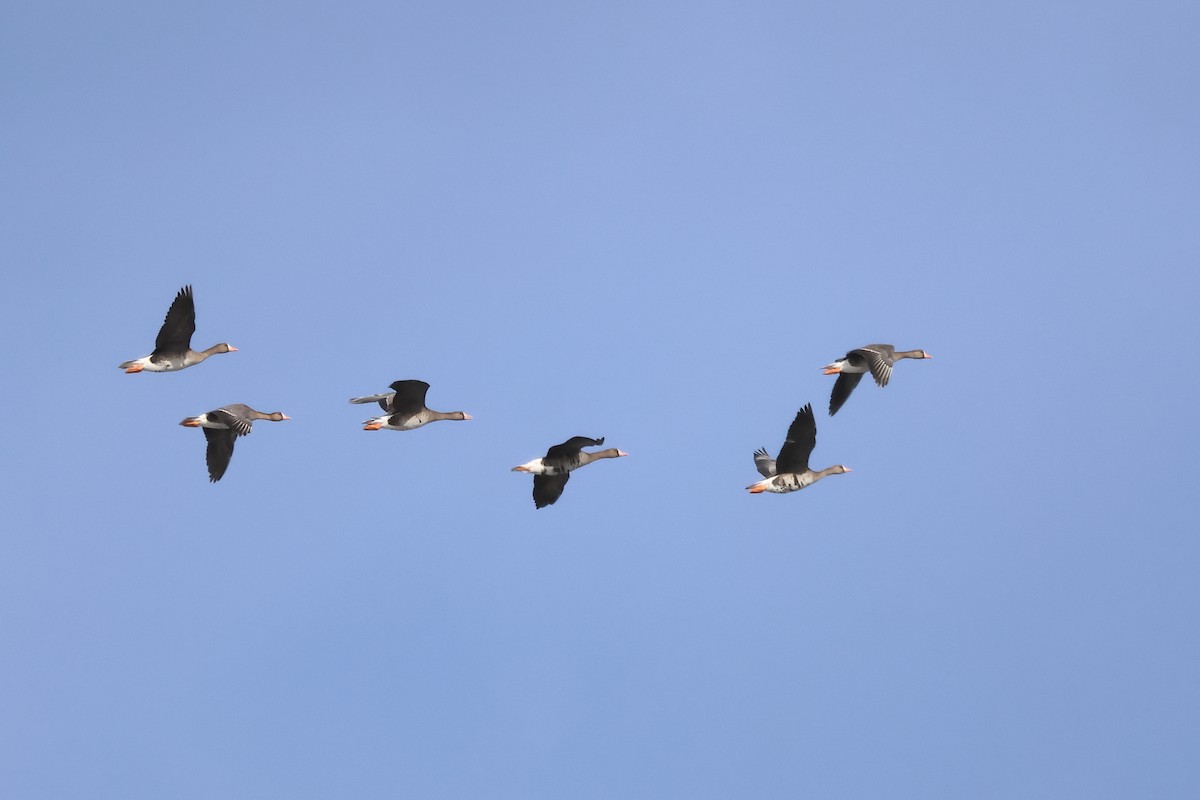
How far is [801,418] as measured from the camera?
36.1m

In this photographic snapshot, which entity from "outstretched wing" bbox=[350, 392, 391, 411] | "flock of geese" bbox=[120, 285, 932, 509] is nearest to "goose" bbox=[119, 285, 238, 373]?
"flock of geese" bbox=[120, 285, 932, 509]

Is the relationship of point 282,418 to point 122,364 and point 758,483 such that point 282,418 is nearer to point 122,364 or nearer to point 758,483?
point 122,364

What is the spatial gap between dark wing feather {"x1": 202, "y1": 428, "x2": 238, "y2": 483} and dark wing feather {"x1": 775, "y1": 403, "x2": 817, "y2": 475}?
1259 centimetres

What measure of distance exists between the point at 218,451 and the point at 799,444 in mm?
13276

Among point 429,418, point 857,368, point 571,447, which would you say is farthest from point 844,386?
point 429,418

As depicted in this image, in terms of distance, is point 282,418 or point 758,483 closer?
point 758,483

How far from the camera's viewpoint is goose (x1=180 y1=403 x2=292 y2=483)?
3844 centimetres

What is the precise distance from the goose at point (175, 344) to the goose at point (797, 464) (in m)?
13.5

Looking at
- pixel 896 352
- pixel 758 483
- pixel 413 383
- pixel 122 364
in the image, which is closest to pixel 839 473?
pixel 758 483

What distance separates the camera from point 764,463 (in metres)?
41.8

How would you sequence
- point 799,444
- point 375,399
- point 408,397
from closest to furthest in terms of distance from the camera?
point 799,444 < point 408,397 < point 375,399

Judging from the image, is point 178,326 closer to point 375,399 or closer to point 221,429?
point 221,429

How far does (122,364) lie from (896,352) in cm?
1879

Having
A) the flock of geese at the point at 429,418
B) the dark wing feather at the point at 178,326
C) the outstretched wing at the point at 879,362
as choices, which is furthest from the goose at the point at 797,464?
the dark wing feather at the point at 178,326
